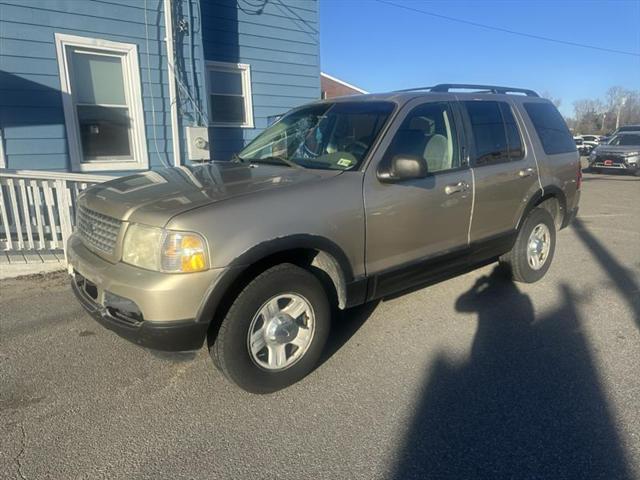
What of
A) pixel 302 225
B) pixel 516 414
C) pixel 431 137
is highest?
pixel 431 137

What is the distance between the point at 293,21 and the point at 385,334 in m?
7.09

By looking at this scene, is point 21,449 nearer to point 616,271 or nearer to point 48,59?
point 48,59

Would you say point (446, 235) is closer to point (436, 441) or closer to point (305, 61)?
point (436, 441)

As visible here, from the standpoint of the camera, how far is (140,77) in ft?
22.8

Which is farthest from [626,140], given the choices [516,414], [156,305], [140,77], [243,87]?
[156,305]

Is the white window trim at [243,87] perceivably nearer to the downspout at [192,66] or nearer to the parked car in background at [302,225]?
the downspout at [192,66]

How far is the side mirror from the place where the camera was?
314 centimetres

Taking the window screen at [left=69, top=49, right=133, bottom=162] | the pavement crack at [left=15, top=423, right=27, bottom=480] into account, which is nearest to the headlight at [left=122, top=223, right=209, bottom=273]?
the pavement crack at [left=15, top=423, right=27, bottom=480]

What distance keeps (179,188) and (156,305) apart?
0.84 metres

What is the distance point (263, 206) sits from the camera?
108 inches

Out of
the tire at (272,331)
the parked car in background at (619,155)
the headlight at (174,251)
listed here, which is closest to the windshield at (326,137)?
the tire at (272,331)

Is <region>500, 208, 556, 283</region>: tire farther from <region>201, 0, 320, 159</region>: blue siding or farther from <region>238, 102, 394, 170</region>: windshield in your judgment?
<region>201, 0, 320, 159</region>: blue siding

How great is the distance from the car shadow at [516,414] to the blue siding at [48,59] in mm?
5990

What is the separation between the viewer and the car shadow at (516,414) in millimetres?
2328
